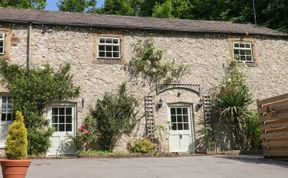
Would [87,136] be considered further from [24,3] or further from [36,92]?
[24,3]

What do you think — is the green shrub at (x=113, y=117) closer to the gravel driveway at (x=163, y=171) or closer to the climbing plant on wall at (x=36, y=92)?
the climbing plant on wall at (x=36, y=92)

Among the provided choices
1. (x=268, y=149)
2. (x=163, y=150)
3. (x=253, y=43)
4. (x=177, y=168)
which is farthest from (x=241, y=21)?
(x=177, y=168)

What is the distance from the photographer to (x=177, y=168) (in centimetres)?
1056

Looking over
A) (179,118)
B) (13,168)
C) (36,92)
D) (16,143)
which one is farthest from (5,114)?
(13,168)

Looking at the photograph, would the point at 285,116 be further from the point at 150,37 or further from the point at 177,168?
the point at 150,37

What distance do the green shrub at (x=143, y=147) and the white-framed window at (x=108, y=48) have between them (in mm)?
4098

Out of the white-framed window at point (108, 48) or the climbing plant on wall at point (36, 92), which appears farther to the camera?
the white-framed window at point (108, 48)

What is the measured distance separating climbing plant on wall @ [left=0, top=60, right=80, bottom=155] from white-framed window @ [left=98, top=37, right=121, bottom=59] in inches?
84.5

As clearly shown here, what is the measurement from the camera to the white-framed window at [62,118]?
15836 millimetres

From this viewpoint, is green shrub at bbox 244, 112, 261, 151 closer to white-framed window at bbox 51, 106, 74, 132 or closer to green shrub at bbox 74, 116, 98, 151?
green shrub at bbox 74, 116, 98, 151

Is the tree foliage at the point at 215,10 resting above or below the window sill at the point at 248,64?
above

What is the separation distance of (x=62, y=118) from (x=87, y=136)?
4.66ft

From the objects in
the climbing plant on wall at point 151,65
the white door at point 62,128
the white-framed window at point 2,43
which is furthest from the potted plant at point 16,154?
the climbing plant on wall at point 151,65

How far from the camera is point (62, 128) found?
15883mm
